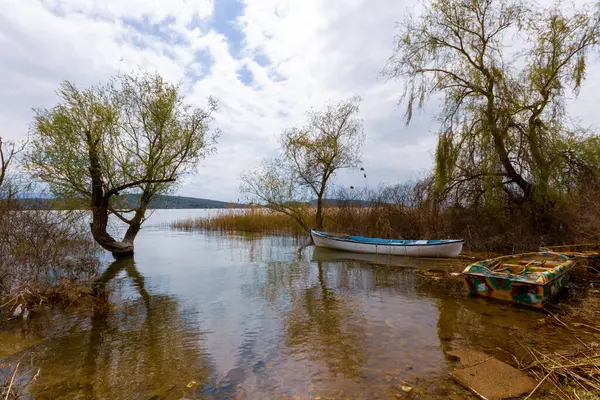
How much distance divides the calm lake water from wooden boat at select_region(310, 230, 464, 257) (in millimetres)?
2799

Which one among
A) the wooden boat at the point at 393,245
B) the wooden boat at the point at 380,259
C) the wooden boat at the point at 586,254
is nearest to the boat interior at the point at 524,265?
the wooden boat at the point at 586,254

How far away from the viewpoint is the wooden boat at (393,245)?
12852 millimetres

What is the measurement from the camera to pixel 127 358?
4930 millimetres

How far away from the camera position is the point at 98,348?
5.32m

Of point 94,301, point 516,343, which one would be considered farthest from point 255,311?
point 516,343

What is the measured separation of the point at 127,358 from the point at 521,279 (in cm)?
764

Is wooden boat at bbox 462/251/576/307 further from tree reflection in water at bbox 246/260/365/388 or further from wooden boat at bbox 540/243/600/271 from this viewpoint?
tree reflection in water at bbox 246/260/365/388

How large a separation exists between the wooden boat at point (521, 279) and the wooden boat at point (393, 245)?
13.4 ft

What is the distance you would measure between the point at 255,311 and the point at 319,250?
1026cm

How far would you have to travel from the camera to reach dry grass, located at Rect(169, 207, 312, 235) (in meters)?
25.2

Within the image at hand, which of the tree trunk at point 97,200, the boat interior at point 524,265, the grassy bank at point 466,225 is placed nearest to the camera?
the boat interior at point 524,265

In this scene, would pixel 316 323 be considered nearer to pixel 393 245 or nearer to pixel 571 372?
pixel 571 372

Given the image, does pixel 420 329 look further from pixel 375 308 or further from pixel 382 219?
pixel 382 219

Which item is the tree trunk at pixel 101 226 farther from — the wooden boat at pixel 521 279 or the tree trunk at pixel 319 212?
the wooden boat at pixel 521 279
